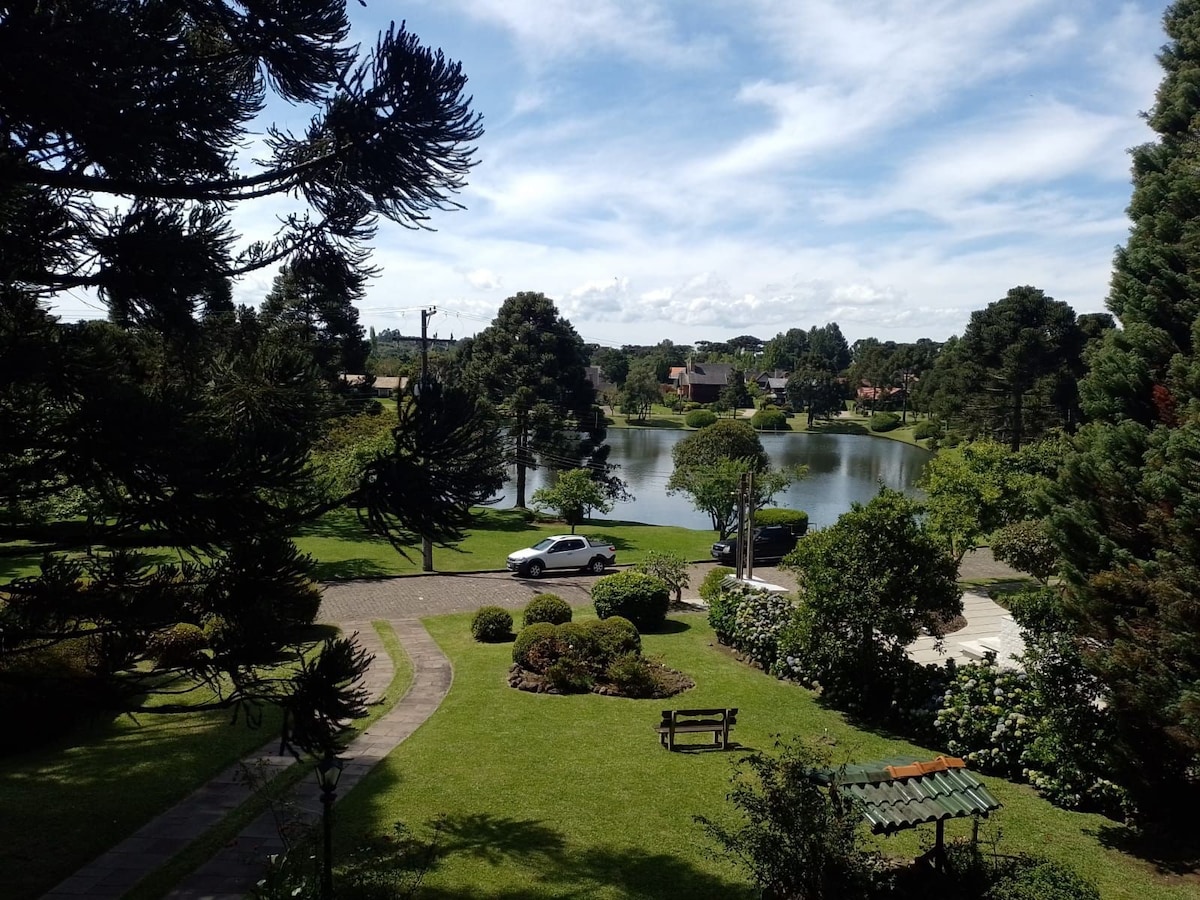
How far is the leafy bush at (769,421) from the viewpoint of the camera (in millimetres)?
83062

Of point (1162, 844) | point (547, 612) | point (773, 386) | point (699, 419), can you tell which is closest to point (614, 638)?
point (547, 612)

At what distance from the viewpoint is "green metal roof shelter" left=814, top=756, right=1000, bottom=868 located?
7473 mm

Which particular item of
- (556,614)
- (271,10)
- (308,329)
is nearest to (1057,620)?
(556,614)

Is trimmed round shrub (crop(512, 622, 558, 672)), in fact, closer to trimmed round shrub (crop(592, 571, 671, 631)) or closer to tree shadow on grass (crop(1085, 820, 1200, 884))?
trimmed round shrub (crop(592, 571, 671, 631))

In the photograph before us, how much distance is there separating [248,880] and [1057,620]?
10.7 m

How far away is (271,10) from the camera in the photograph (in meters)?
6.78

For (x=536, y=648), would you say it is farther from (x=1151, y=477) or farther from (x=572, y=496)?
(x=572, y=496)

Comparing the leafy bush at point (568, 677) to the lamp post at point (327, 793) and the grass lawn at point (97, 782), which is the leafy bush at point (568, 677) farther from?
the lamp post at point (327, 793)

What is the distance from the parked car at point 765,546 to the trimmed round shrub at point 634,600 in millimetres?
9354

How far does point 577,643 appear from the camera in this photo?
16.3 meters

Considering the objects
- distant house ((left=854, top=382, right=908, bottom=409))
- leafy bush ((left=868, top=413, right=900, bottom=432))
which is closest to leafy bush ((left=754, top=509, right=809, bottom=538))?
leafy bush ((left=868, top=413, right=900, bottom=432))

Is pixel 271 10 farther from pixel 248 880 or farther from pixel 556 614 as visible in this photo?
pixel 556 614

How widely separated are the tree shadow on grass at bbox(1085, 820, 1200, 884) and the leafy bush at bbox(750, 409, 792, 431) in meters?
73.5

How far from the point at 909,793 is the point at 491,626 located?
12.0m
